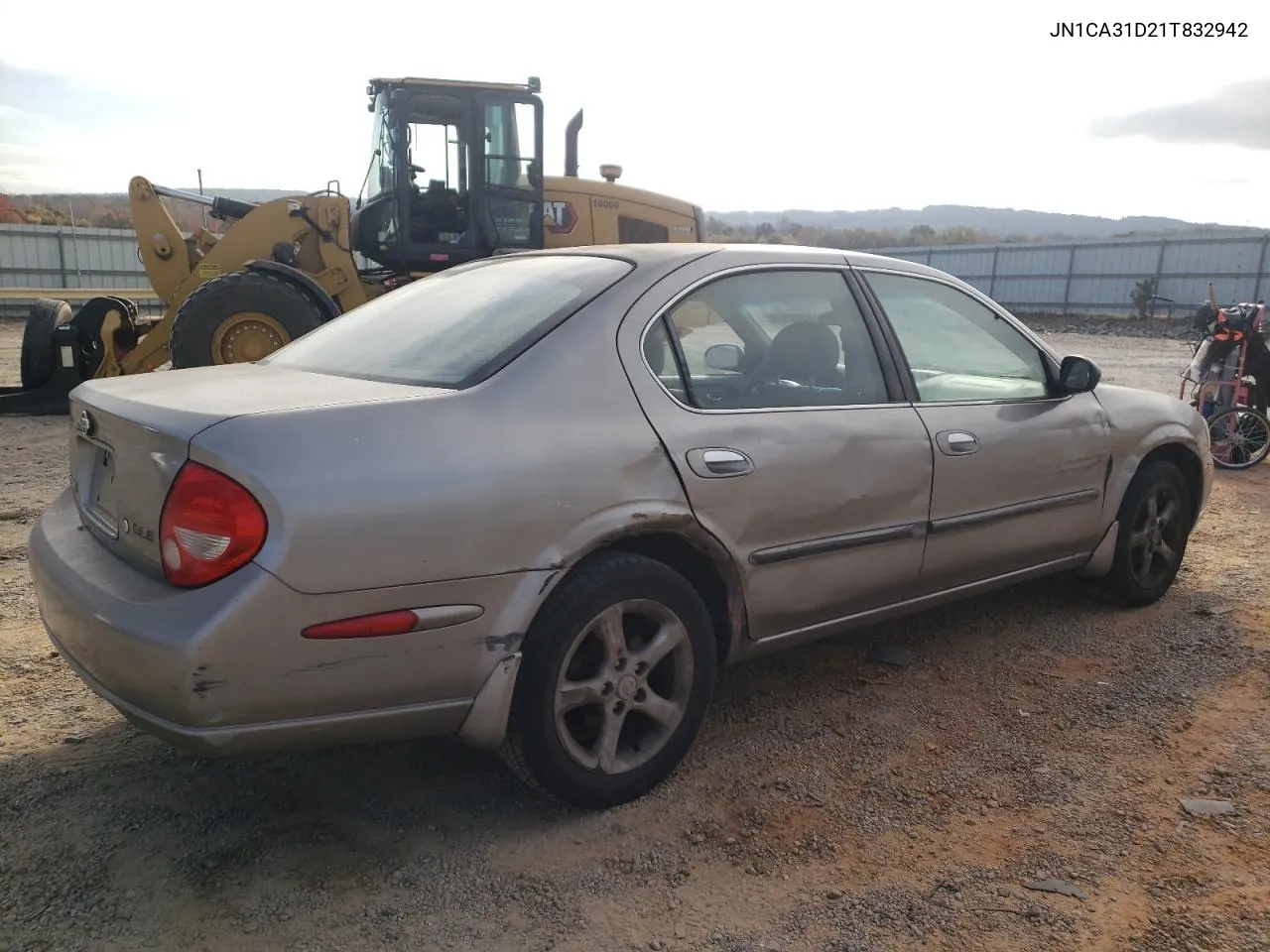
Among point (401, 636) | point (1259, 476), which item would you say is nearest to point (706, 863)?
point (401, 636)

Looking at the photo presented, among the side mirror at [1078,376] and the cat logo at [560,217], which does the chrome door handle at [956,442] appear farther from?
the cat logo at [560,217]

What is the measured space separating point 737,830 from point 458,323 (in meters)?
1.65

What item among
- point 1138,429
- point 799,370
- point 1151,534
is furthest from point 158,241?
point 1151,534

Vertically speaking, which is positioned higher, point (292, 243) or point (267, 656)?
point (292, 243)

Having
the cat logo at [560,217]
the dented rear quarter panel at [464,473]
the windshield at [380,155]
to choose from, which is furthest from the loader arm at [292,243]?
the dented rear quarter panel at [464,473]

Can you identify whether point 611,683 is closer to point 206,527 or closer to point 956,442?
point 206,527

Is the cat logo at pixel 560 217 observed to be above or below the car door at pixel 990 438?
above

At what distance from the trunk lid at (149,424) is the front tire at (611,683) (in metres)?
0.70

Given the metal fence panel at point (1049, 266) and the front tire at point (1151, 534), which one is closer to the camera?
the front tire at point (1151, 534)

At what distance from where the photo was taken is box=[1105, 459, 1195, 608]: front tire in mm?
4312

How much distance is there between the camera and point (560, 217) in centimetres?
1027

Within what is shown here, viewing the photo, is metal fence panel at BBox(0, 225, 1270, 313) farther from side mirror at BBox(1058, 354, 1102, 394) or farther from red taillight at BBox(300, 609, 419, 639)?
red taillight at BBox(300, 609, 419, 639)

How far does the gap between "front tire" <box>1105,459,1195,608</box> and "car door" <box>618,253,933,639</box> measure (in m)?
1.46

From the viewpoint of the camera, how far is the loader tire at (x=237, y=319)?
27.3ft
